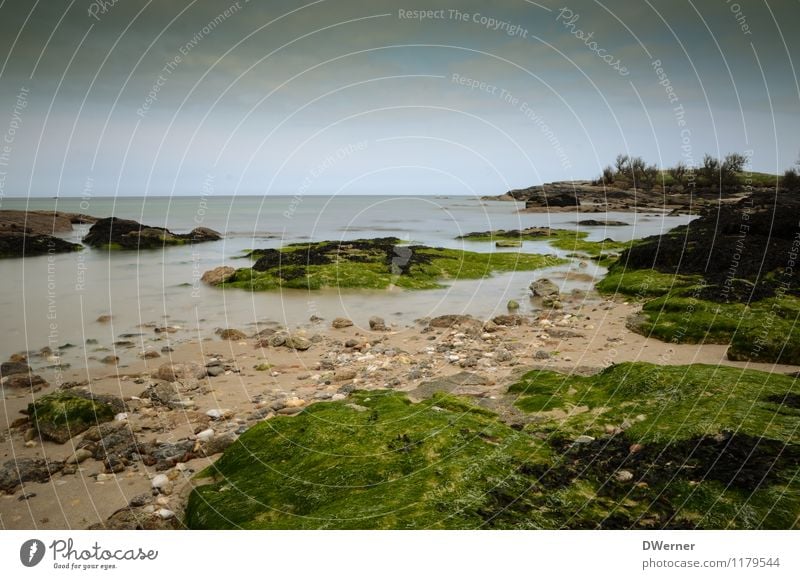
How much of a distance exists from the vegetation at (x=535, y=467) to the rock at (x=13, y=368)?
Result: 19.1 feet

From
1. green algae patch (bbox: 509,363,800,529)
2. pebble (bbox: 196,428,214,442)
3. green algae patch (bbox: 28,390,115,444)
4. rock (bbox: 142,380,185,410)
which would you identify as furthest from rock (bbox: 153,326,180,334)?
green algae patch (bbox: 509,363,800,529)

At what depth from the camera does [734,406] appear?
3.96 m

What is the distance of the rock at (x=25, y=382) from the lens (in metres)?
7.11

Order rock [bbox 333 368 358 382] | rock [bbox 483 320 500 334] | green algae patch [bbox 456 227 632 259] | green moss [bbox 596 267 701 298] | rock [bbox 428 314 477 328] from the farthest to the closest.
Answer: green algae patch [bbox 456 227 632 259] → green moss [bbox 596 267 701 298] → rock [bbox 428 314 477 328] → rock [bbox 483 320 500 334] → rock [bbox 333 368 358 382]

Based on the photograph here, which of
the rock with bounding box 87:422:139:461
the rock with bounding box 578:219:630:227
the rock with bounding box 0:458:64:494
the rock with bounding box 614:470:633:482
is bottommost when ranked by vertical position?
the rock with bounding box 0:458:64:494

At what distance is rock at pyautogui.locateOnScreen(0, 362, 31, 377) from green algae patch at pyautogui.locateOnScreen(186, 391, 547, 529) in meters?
5.74

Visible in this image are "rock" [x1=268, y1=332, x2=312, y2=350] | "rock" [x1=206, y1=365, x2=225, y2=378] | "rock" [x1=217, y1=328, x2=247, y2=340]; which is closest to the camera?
"rock" [x1=206, y1=365, x2=225, y2=378]

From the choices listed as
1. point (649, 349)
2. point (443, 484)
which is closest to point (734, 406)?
point (443, 484)

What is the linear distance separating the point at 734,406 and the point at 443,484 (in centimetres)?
278

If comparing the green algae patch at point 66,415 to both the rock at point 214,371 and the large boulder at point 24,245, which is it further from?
the large boulder at point 24,245

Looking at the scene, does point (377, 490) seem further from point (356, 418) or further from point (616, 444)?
point (616, 444)

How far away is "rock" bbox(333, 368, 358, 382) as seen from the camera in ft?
24.2

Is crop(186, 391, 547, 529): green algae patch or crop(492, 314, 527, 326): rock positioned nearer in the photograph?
crop(186, 391, 547, 529): green algae patch

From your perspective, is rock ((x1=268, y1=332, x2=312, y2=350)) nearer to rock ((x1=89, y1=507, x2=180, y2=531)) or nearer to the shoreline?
the shoreline
